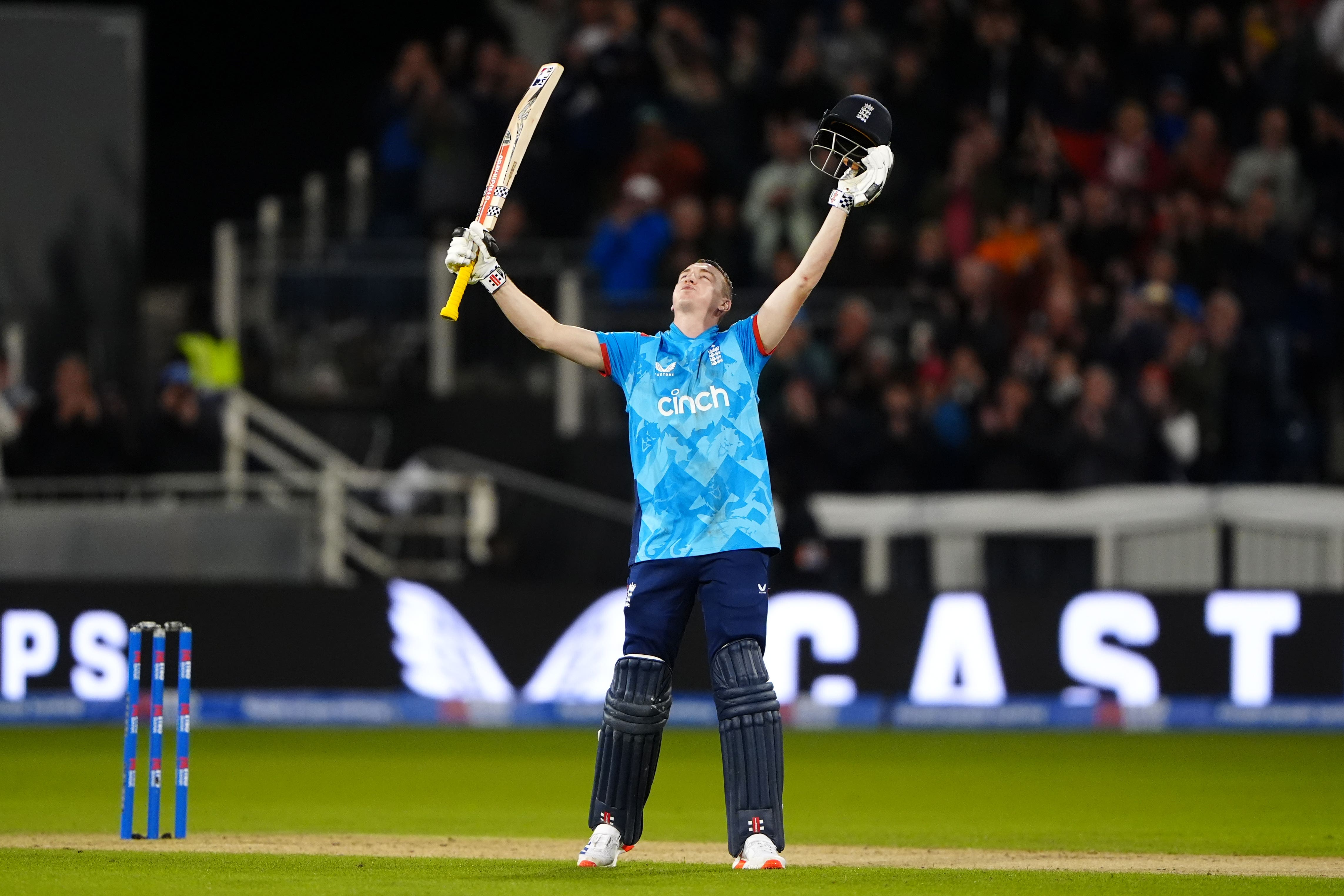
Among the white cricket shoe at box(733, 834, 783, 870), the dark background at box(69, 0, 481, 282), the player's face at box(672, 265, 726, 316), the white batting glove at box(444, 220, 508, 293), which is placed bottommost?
the white cricket shoe at box(733, 834, 783, 870)

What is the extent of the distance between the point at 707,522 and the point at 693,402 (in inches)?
18.2

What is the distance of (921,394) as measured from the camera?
63.6 ft

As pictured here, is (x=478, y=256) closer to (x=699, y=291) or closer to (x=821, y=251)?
(x=699, y=291)

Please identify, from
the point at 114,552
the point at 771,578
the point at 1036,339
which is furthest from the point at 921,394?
the point at 114,552

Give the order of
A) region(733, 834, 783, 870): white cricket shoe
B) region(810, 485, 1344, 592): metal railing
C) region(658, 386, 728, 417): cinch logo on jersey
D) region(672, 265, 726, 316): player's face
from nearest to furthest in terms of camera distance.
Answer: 1. region(733, 834, 783, 870): white cricket shoe
2. region(658, 386, 728, 417): cinch logo on jersey
3. region(672, 265, 726, 316): player's face
4. region(810, 485, 1344, 592): metal railing

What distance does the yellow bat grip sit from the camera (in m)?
8.52

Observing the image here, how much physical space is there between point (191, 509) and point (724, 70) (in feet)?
24.9

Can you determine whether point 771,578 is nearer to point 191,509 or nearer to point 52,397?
point 191,509

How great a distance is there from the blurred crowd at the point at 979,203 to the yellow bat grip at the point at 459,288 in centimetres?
958

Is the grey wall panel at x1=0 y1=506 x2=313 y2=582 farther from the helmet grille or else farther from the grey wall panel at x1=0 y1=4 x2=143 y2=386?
the helmet grille

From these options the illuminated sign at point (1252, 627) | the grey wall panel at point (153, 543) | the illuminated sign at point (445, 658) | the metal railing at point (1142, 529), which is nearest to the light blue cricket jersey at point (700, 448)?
the illuminated sign at point (445, 658)

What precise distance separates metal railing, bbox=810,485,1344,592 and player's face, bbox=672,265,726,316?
32.2 ft

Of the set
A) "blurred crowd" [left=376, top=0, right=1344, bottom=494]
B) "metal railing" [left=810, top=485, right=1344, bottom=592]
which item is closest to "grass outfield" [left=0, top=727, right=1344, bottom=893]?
"metal railing" [left=810, top=485, right=1344, bottom=592]

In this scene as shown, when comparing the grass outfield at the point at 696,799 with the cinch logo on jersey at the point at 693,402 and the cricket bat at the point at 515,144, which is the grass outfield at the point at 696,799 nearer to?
the cinch logo on jersey at the point at 693,402
